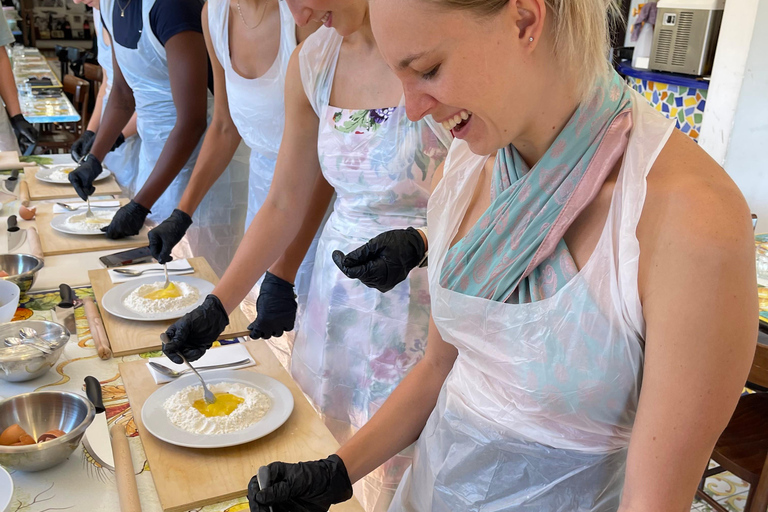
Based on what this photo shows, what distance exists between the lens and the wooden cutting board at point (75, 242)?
2074 mm

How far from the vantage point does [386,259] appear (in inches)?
52.5

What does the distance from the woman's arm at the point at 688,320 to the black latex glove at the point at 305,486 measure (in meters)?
0.45

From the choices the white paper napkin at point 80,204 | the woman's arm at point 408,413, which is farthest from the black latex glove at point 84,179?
the woman's arm at point 408,413

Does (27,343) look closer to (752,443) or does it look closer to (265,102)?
(265,102)

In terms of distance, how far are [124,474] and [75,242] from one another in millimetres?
1284

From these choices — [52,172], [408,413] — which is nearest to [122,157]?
[52,172]

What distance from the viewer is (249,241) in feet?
5.37

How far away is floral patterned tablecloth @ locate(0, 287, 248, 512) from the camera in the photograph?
1.01m

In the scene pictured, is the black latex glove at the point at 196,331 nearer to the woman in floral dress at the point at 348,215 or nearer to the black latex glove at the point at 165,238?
the woman in floral dress at the point at 348,215

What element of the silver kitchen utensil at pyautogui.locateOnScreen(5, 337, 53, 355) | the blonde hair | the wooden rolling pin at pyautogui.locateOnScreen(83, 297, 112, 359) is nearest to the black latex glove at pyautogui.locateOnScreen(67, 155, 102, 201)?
the wooden rolling pin at pyautogui.locateOnScreen(83, 297, 112, 359)

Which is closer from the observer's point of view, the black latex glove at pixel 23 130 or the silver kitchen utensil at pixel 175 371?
the silver kitchen utensil at pixel 175 371

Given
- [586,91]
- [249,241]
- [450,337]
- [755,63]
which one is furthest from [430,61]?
[755,63]

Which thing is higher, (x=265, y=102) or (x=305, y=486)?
(x=265, y=102)

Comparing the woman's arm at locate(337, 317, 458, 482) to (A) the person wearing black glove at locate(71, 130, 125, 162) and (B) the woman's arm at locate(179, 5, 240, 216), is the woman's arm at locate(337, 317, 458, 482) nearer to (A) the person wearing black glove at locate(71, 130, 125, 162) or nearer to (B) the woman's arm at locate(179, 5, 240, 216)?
(B) the woman's arm at locate(179, 5, 240, 216)
